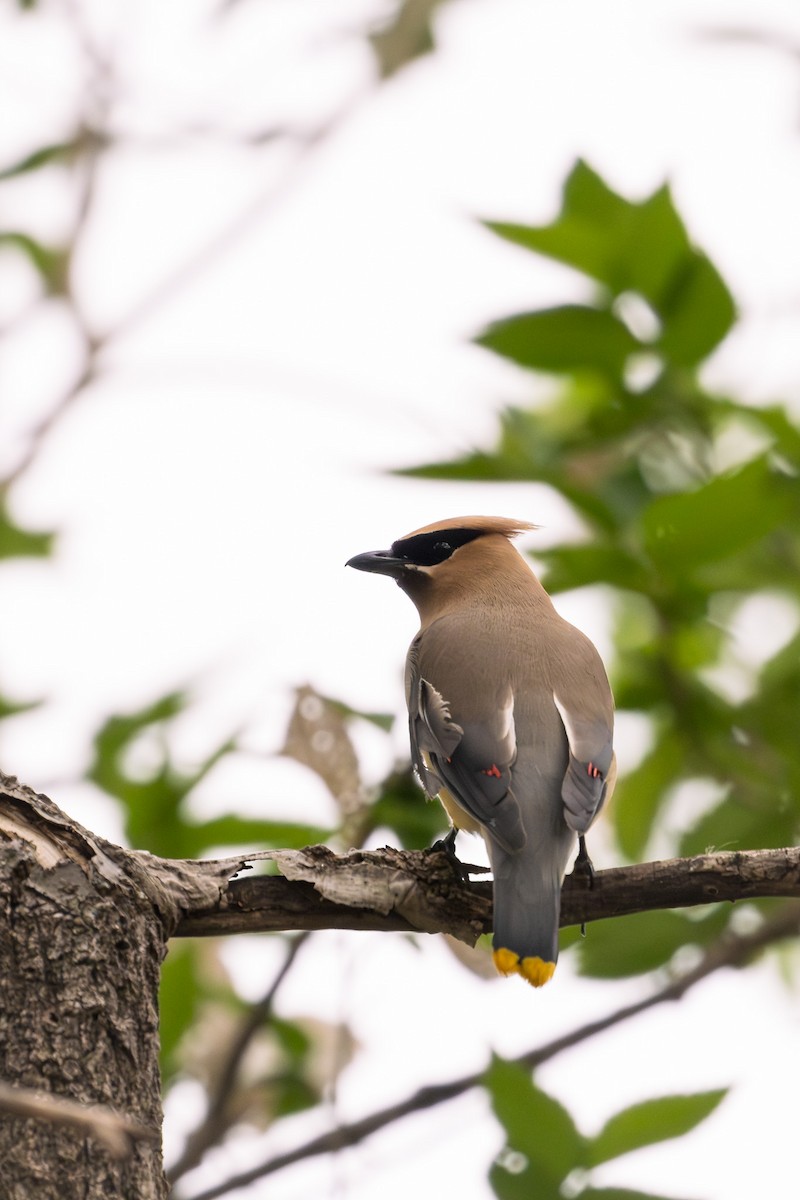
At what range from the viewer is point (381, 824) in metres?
3.69

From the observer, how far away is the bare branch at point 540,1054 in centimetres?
338

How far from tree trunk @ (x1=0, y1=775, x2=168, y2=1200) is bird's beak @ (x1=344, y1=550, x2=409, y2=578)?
87.8 inches

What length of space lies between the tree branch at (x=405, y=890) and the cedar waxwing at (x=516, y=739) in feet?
0.38

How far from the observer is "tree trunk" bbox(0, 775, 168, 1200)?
6.48ft

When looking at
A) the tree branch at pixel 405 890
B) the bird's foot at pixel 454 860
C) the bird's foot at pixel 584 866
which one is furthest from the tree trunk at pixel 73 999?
the bird's foot at pixel 584 866

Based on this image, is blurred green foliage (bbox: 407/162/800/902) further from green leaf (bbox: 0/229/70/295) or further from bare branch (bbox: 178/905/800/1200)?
green leaf (bbox: 0/229/70/295)

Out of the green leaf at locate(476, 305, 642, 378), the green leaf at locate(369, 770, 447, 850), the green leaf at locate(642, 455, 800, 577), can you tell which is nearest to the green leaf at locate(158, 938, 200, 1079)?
the green leaf at locate(369, 770, 447, 850)

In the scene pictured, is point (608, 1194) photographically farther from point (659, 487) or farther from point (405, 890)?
point (659, 487)

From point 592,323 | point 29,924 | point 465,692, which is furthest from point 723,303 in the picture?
point 29,924

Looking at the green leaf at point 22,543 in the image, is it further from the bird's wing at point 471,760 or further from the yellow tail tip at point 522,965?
the yellow tail tip at point 522,965

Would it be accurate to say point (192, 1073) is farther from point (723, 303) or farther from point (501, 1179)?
point (723, 303)

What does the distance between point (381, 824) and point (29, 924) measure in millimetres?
1594

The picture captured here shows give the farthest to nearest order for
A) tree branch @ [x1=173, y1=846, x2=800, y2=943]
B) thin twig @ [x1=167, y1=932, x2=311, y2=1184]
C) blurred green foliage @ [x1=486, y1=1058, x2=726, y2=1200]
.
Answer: thin twig @ [x1=167, y1=932, x2=311, y2=1184], blurred green foliage @ [x1=486, y1=1058, x2=726, y2=1200], tree branch @ [x1=173, y1=846, x2=800, y2=943]

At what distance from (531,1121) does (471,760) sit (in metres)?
0.80
